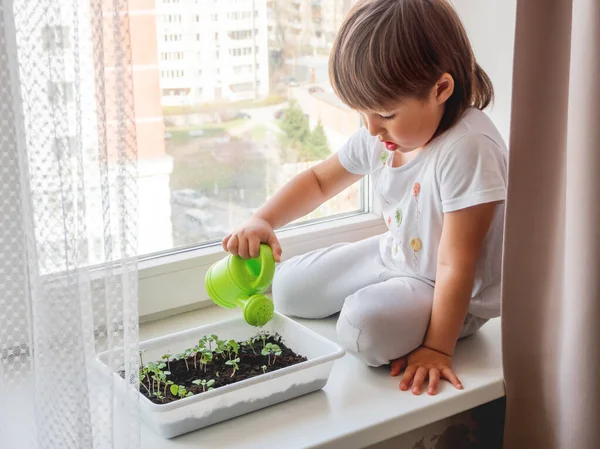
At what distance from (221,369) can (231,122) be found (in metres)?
0.43

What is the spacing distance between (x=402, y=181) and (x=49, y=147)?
0.57 m

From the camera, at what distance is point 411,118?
1.01 meters

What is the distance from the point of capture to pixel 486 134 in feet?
3.35

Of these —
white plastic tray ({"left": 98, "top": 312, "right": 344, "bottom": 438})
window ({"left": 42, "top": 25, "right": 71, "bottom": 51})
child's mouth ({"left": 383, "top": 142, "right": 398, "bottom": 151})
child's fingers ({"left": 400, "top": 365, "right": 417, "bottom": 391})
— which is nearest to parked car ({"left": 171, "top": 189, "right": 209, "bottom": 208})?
white plastic tray ({"left": 98, "top": 312, "right": 344, "bottom": 438})

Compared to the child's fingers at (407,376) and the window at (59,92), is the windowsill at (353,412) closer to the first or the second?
the child's fingers at (407,376)

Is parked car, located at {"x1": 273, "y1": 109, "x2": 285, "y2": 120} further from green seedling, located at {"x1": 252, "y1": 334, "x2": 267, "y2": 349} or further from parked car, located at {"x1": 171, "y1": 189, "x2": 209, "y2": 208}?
green seedling, located at {"x1": 252, "y1": 334, "x2": 267, "y2": 349}

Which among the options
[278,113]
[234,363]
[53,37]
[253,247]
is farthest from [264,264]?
[53,37]

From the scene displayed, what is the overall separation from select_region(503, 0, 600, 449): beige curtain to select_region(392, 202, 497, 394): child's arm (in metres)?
0.06

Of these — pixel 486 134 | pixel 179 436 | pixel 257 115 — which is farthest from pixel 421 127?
pixel 179 436

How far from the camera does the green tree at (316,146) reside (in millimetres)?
1334

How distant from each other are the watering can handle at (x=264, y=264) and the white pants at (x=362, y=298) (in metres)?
0.12

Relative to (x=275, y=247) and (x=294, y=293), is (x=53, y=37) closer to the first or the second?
(x=275, y=247)

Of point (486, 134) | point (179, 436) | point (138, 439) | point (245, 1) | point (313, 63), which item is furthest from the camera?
point (313, 63)

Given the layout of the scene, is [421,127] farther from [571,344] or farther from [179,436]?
[179,436]
